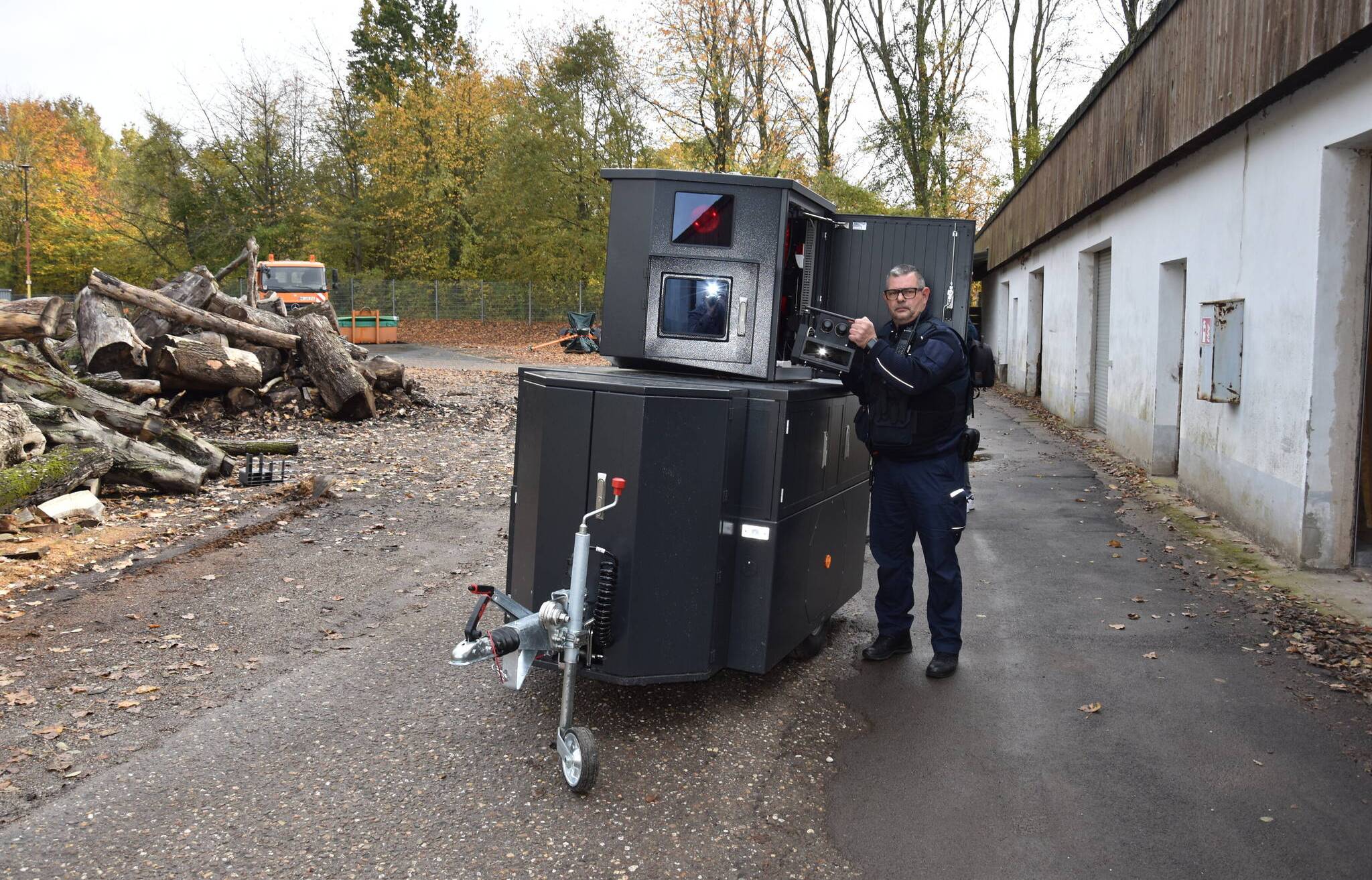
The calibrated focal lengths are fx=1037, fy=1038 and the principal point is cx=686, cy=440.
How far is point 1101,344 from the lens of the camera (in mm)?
16812

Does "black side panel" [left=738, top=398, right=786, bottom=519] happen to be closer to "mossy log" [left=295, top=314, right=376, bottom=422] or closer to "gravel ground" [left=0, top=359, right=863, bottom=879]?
"gravel ground" [left=0, top=359, right=863, bottom=879]

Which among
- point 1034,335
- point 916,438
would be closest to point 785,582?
point 916,438

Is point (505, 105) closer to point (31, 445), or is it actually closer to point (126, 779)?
point (31, 445)

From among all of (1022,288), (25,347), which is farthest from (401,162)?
(25,347)

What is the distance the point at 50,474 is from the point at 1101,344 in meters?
14.7

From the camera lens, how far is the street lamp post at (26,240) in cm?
4534

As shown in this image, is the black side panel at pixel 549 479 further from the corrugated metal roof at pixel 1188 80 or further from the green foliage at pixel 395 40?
the green foliage at pixel 395 40

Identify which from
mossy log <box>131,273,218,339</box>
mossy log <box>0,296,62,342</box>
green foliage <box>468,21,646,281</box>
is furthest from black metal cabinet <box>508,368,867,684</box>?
green foliage <box>468,21,646,281</box>

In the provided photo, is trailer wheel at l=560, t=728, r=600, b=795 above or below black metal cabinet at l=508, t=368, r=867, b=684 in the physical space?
below

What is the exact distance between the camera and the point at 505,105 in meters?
46.3

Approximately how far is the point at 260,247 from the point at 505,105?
42.6 feet

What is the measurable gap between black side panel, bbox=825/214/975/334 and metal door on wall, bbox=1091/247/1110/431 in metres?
11.0

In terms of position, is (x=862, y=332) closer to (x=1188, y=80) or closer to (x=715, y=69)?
(x=1188, y=80)

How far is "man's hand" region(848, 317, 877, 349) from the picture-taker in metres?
5.11
